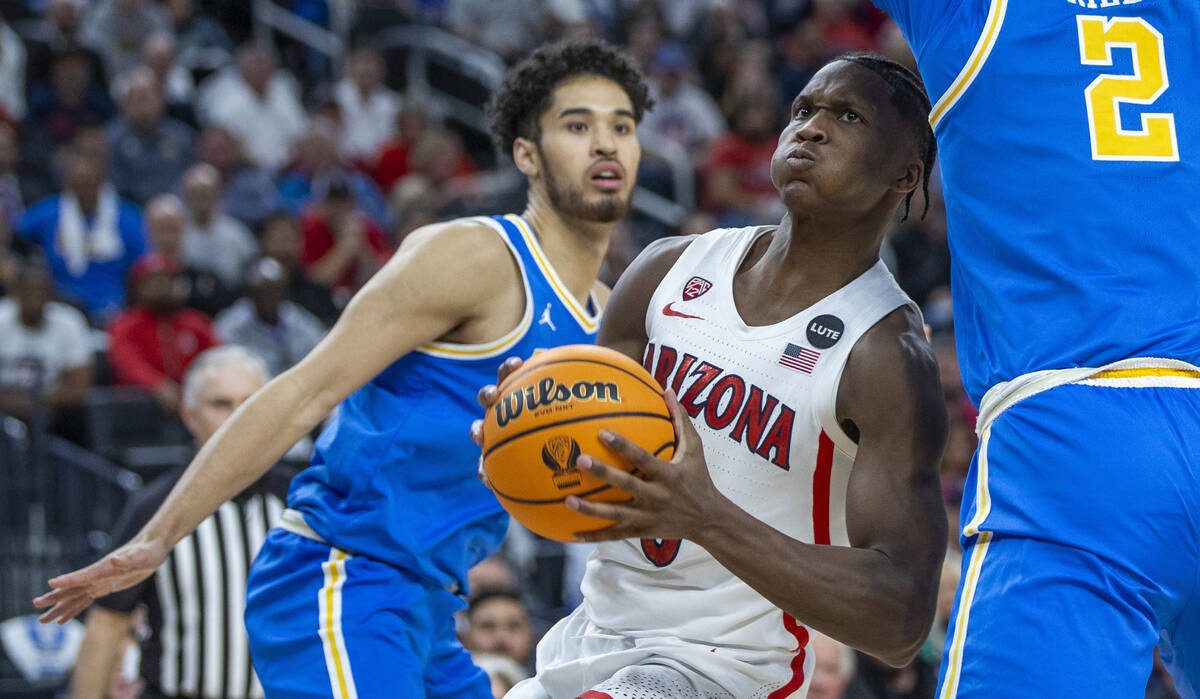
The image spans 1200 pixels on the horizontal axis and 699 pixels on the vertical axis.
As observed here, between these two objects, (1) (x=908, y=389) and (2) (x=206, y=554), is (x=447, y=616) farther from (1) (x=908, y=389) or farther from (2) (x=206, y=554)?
(2) (x=206, y=554)

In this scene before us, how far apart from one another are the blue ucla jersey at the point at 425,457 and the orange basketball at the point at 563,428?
111cm

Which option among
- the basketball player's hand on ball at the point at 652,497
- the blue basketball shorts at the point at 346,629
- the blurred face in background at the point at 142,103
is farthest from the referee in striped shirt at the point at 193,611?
the blurred face in background at the point at 142,103

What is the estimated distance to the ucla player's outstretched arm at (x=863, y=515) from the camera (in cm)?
235

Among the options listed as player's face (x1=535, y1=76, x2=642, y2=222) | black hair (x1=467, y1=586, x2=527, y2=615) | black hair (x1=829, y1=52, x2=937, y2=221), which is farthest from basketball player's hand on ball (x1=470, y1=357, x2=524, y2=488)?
black hair (x1=467, y1=586, x2=527, y2=615)

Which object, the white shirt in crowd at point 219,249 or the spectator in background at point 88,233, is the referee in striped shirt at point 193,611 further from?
the white shirt in crowd at point 219,249

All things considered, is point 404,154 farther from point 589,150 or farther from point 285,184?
point 589,150

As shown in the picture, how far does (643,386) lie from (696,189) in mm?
9565

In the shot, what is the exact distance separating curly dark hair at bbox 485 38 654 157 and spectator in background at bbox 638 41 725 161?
7.84 meters

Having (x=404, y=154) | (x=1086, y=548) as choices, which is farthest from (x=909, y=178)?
(x=404, y=154)

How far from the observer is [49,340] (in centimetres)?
820

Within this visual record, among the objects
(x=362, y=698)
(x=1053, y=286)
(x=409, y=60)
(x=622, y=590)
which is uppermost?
(x=409, y=60)

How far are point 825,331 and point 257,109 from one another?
9046 millimetres

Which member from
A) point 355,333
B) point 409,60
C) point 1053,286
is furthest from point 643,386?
point 409,60

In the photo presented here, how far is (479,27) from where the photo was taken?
13219 mm
